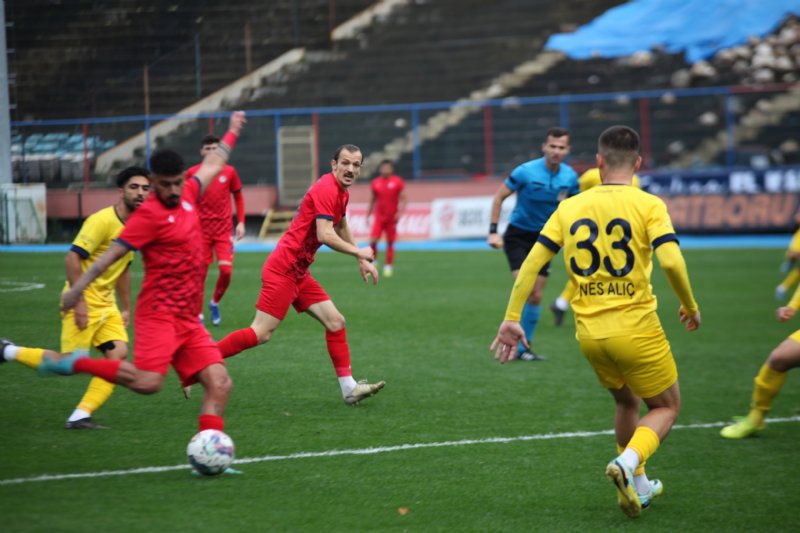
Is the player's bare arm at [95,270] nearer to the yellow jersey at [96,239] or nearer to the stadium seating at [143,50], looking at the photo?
the yellow jersey at [96,239]

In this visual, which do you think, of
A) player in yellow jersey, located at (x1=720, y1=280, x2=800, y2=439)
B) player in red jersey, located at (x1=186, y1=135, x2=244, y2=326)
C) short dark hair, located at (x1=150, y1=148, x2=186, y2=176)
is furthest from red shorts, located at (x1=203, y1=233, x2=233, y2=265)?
player in yellow jersey, located at (x1=720, y1=280, x2=800, y2=439)

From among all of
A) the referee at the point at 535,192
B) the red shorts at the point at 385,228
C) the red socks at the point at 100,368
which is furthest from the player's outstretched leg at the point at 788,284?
the red socks at the point at 100,368

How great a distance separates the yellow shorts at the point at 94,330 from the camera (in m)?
7.60

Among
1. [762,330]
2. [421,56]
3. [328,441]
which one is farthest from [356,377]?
[421,56]

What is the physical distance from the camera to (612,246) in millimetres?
5609

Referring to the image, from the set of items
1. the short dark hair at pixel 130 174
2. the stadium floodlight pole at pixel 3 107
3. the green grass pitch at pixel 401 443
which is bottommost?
the green grass pitch at pixel 401 443

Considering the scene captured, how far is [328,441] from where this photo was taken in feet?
24.2

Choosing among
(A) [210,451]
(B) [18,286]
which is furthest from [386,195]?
(A) [210,451]

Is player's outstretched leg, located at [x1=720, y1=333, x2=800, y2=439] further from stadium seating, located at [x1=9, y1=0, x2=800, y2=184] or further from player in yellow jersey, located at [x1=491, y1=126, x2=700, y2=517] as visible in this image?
stadium seating, located at [x1=9, y1=0, x2=800, y2=184]

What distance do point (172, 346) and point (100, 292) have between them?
1.91 metres

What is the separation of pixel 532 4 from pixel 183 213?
32.1 meters

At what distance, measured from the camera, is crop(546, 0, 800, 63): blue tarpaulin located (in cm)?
3281

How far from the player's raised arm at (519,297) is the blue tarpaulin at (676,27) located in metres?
29.0

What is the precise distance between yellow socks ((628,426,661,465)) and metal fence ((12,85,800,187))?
23.8m
